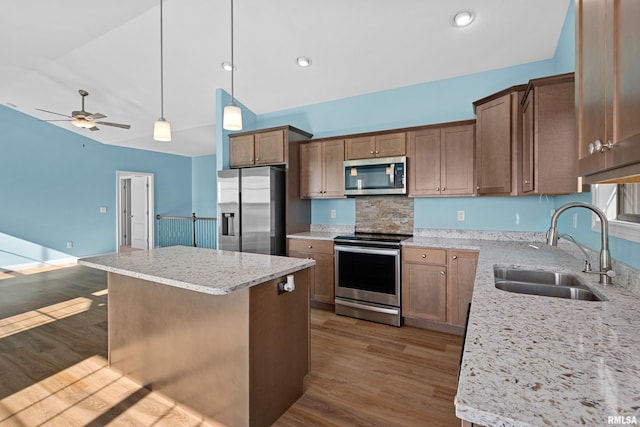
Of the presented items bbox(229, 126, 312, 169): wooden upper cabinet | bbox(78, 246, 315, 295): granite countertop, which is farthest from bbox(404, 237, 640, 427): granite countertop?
bbox(229, 126, 312, 169): wooden upper cabinet

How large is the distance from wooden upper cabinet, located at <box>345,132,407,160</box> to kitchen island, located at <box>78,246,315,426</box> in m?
2.04

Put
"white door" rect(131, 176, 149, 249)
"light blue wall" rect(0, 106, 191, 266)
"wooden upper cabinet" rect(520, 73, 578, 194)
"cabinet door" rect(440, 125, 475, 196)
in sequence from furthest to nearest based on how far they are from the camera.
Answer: "white door" rect(131, 176, 149, 249), "light blue wall" rect(0, 106, 191, 266), "cabinet door" rect(440, 125, 475, 196), "wooden upper cabinet" rect(520, 73, 578, 194)

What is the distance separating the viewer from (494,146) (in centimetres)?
271

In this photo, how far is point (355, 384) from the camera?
222 cm

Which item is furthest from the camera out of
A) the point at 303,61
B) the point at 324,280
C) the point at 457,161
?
the point at 324,280

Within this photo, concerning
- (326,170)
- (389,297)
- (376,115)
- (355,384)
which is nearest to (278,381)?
(355,384)

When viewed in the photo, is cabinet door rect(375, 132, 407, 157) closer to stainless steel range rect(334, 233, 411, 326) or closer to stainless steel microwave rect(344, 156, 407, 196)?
stainless steel microwave rect(344, 156, 407, 196)

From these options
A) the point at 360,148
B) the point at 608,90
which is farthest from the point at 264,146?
the point at 608,90

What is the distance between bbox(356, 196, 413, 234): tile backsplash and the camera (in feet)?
12.5

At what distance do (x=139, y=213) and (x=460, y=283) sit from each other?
777cm

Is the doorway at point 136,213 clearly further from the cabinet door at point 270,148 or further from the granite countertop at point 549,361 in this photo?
the granite countertop at point 549,361

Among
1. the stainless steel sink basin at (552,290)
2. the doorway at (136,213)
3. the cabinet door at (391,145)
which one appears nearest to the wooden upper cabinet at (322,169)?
the cabinet door at (391,145)

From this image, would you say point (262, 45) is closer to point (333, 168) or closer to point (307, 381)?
point (333, 168)

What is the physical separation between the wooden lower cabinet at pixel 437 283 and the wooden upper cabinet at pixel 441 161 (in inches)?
28.1
